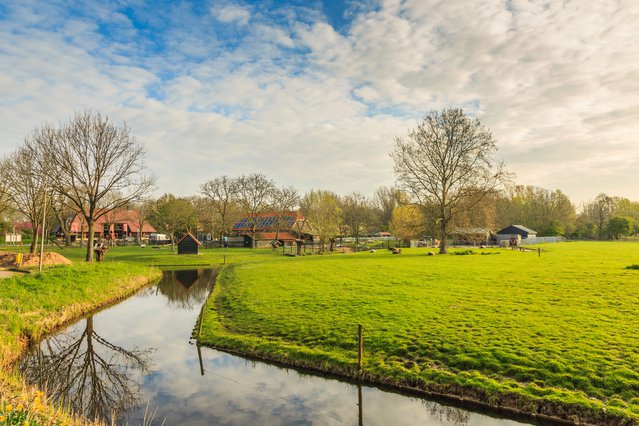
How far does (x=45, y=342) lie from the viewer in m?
15.8

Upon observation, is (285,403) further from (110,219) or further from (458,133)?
(110,219)

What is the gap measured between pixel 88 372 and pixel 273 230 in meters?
71.4

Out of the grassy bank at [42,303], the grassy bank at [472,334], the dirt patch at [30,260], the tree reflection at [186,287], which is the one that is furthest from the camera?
the dirt patch at [30,260]

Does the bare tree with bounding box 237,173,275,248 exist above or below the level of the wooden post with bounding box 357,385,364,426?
above

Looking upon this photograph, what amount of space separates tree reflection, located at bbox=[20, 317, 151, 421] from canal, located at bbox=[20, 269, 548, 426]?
0.03m

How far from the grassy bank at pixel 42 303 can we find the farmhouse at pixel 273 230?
148 ft

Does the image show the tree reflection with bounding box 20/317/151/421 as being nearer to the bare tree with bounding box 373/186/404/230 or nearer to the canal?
the canal

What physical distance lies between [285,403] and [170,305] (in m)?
16.2

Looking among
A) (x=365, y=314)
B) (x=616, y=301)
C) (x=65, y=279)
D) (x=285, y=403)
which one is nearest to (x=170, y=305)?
(x=65, y=279)

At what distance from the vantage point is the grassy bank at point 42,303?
9898 millimetres

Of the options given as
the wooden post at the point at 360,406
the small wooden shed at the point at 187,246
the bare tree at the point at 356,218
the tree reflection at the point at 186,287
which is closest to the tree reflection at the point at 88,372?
the wooden post at the point at 360,406

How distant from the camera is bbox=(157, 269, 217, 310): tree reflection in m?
25.6

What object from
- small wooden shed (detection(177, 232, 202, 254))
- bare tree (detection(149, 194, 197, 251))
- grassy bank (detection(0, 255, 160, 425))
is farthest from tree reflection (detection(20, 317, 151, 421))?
bare tree (detection(149, 194, 197, 251))

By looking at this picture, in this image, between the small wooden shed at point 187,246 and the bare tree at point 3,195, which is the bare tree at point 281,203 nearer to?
the small wooden shed at point 187,246
